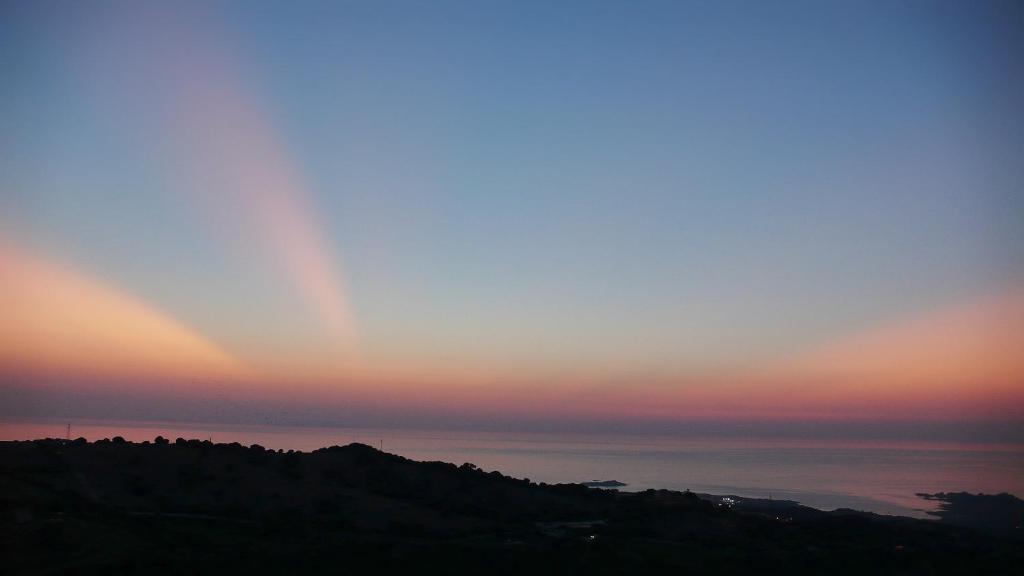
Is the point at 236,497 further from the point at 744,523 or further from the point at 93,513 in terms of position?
the point at 744,523

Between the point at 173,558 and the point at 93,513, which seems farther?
the point at 93,513

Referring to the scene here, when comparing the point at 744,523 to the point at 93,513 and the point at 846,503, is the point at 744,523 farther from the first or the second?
the point at 846,503

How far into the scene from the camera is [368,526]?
37.8 meters

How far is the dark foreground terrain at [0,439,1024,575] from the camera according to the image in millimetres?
26594

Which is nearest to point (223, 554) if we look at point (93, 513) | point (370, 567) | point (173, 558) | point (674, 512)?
point (173, 558)

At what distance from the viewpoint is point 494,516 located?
43.4 m

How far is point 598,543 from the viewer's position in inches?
1286

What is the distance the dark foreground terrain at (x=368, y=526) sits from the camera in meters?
26.6

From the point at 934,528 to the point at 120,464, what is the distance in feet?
168

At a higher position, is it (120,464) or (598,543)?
(120,464)

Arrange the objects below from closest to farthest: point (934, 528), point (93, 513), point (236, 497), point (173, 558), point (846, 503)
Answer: point (173, 558)
point (93, 513)
point (236, 497)
point (934, 528)
point (846, 503)

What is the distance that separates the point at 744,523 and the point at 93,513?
1298 inches

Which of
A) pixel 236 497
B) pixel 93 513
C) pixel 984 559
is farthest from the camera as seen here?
pixel 236 497

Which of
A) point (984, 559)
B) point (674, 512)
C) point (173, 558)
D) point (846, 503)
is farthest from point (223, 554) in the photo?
point (846, 503)
